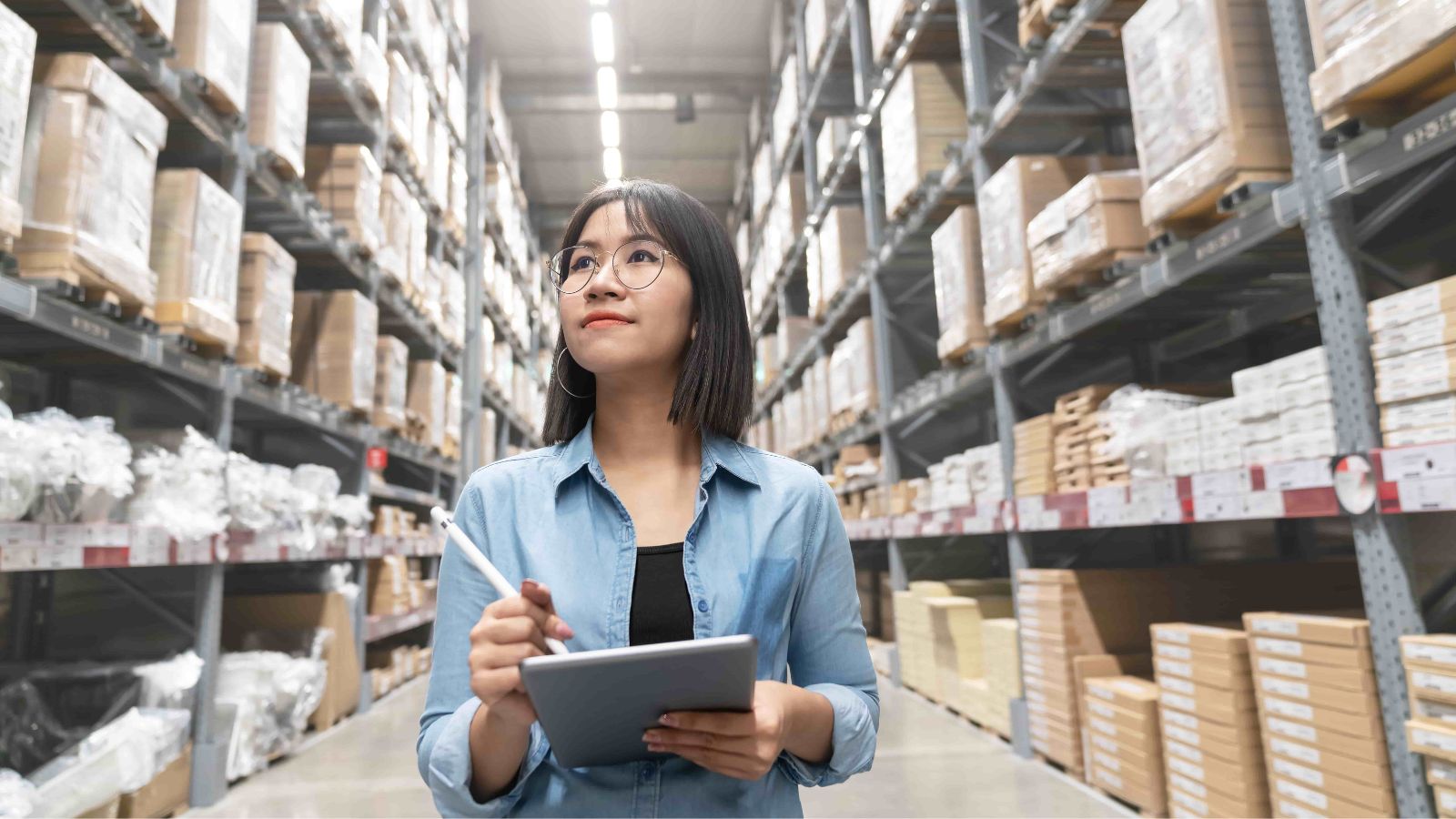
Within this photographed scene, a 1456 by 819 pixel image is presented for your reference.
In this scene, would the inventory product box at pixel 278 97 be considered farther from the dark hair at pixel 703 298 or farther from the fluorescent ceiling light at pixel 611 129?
the fluorescent ceiling light at pixel 611 129

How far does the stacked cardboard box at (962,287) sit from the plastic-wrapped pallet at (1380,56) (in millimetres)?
2385

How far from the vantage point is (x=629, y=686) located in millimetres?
968

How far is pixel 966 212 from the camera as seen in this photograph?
16.4ft

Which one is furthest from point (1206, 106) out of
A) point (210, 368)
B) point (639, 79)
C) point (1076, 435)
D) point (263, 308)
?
point (639, 79)

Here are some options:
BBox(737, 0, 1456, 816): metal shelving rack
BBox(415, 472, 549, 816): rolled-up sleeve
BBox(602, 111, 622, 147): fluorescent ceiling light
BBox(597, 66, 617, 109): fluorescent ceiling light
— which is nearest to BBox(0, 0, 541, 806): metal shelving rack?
BBox(415, 472, 549, 816): rolled-up sleeve

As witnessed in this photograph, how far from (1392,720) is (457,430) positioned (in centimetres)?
765

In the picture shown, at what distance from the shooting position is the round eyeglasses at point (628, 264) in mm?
1329

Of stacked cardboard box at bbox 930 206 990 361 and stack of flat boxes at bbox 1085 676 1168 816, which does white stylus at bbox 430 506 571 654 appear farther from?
stacked cardboard box at bbox 930 206 990 361

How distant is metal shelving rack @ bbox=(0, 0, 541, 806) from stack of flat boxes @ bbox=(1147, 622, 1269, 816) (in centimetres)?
357

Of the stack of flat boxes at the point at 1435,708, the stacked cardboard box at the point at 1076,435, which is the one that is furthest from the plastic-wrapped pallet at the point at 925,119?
the stack of flat boxes at the point at 1435,708

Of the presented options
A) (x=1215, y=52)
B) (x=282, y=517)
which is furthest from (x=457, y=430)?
(x=1215, y=52)

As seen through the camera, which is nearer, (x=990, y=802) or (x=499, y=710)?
(x=499, y=710)

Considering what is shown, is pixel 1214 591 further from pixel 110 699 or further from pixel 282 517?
pixel 110 699

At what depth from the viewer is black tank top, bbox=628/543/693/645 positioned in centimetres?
121
